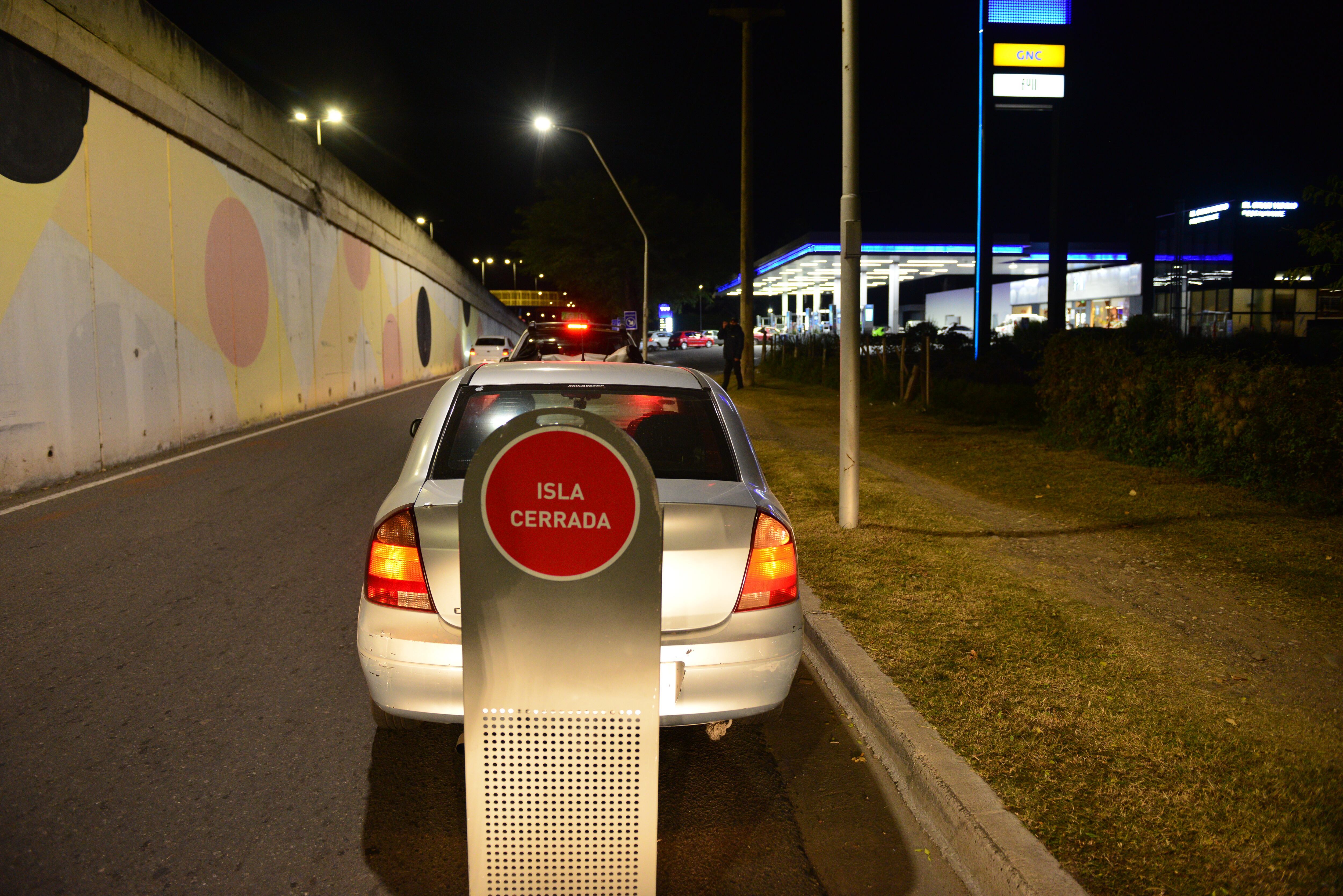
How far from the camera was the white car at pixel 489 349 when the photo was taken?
3219 cm

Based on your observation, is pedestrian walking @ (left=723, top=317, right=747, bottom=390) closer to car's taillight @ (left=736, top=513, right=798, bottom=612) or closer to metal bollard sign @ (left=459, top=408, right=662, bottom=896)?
car's taillight @ (left=736, top=513, right=798, bottom=612)

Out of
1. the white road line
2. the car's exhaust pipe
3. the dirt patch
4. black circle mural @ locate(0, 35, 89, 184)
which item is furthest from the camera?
black circle mural @ locate(0, 35, 89, 184)

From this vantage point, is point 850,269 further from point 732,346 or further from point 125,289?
point 732,346

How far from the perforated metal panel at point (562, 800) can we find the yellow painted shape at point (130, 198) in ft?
38.0

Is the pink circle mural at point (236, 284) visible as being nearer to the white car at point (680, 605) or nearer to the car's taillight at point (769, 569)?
the white car at point (680, 605)

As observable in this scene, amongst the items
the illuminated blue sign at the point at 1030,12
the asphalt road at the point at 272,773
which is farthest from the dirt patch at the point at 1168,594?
the illuminated blue sign at the point at 1030,12

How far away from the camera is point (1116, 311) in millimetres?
49438

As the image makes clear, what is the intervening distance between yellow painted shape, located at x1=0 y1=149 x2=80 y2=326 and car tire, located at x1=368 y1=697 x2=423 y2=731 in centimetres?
858

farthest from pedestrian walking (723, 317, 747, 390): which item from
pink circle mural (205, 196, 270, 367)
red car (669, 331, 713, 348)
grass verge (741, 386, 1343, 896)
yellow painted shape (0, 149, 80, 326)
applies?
red car (669, 331, 713, 348)

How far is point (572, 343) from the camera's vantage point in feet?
51.1

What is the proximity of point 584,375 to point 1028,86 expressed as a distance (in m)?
27.4

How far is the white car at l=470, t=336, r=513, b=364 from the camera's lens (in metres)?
32.2

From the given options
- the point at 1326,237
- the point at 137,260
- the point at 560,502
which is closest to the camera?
the point at 560,502

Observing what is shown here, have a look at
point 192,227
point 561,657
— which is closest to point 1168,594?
point 561,657
